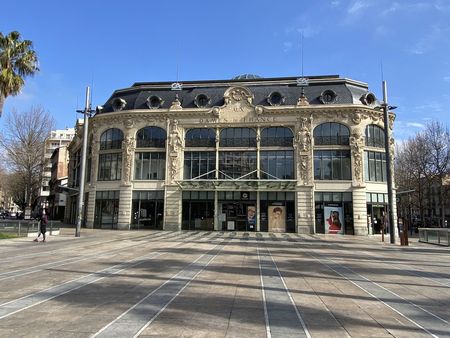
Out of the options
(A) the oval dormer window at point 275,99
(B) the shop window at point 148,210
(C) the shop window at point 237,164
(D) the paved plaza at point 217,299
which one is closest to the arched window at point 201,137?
(C) the shop window at point 237,164

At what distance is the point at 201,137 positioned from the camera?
1592 inches

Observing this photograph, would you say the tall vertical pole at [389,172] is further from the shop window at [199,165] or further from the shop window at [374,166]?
the shop window at [199,165]

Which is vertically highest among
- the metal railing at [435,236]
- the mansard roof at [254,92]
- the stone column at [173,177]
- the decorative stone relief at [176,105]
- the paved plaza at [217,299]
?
the mansard roof at [254,92]

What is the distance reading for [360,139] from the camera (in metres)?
37.5

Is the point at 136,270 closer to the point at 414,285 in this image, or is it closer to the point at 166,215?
the point at 414,285

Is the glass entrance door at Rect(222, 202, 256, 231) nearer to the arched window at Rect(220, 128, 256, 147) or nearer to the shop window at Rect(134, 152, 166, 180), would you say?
the arched window at Rect(220, 128, 256, 147)

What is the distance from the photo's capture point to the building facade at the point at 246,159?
1483 inches

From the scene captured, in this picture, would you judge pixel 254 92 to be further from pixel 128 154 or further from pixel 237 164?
pixel 128 154

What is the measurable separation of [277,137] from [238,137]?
4041mm

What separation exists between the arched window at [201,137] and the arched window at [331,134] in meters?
10.7

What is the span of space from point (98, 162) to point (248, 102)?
58.6 feet

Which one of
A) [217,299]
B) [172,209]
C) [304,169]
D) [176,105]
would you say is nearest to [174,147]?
[176,105]

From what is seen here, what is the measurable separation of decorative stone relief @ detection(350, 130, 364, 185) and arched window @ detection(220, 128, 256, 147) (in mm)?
9810

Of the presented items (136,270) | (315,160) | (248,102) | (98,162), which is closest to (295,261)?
(136,270)
